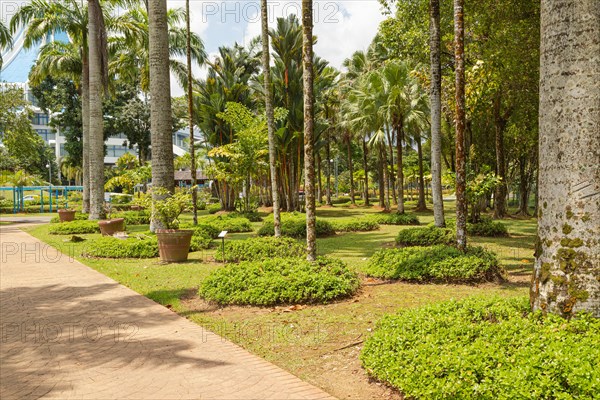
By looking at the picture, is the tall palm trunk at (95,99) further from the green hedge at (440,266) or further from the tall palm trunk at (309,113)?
the green hedge at (440,266)

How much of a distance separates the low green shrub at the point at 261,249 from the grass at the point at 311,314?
1.79 feet

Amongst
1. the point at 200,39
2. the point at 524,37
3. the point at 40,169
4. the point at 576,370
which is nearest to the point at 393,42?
the point at 524,37

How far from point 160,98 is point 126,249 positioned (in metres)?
4.50

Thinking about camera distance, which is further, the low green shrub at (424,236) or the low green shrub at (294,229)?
the low green shrub at (294,229)

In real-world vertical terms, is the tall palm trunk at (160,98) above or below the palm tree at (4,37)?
below

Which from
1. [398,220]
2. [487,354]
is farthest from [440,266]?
[398,220]

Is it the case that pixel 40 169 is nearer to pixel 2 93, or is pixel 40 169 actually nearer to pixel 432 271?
pixel 2 93

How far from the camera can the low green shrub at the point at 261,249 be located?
11375 mm

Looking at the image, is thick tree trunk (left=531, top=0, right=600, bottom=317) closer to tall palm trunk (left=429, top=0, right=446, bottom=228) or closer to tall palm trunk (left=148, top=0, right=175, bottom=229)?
tall palm trunk (left=429, top=0, right=446, bottom=228)

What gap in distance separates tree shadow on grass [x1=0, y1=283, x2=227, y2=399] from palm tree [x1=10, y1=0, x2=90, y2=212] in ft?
70.6

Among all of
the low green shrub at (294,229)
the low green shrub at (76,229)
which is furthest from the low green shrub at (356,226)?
the low green shrub at (76,229)

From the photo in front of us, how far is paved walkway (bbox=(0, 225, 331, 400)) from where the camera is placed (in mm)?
4664

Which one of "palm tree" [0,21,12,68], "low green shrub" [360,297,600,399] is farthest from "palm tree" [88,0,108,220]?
"low green shrub" [360,297,600,399]

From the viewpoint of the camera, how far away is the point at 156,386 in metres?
4.72
